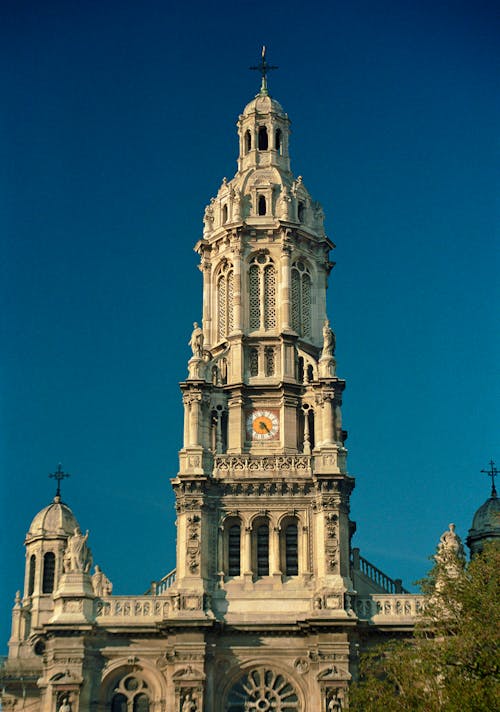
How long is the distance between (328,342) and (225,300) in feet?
21.9

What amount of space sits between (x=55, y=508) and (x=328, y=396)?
2301cm

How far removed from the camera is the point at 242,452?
70312 millimetres

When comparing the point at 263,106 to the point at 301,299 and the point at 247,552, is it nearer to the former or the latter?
the point at 301,299

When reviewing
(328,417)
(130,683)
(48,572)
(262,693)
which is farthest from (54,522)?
(262,693)

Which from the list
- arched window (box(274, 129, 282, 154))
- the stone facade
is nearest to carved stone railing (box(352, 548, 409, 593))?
the stone facade

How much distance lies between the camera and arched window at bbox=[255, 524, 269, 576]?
67.9 metres

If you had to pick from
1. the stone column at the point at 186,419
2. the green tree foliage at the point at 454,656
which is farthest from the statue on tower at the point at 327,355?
the green tree foliage at the point at 454,656

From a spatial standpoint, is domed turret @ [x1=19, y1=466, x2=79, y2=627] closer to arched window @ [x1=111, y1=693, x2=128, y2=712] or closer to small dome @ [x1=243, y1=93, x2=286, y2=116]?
arched window @ [x1=111, y1=693, x2=128, y2=712]

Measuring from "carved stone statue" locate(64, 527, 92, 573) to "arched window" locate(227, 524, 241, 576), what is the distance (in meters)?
6.64

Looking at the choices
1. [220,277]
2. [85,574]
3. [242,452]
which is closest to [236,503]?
[242,452]

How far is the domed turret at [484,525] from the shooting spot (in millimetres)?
77312

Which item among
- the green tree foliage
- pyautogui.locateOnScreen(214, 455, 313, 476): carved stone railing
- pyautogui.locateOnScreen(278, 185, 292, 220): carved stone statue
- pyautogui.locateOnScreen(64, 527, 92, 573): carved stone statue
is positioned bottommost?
the green tree foliage

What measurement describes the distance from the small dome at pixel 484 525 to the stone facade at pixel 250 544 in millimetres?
9046

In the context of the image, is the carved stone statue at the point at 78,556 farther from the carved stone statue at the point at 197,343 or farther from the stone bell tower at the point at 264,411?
the carved stone statue at the point at 197,343
